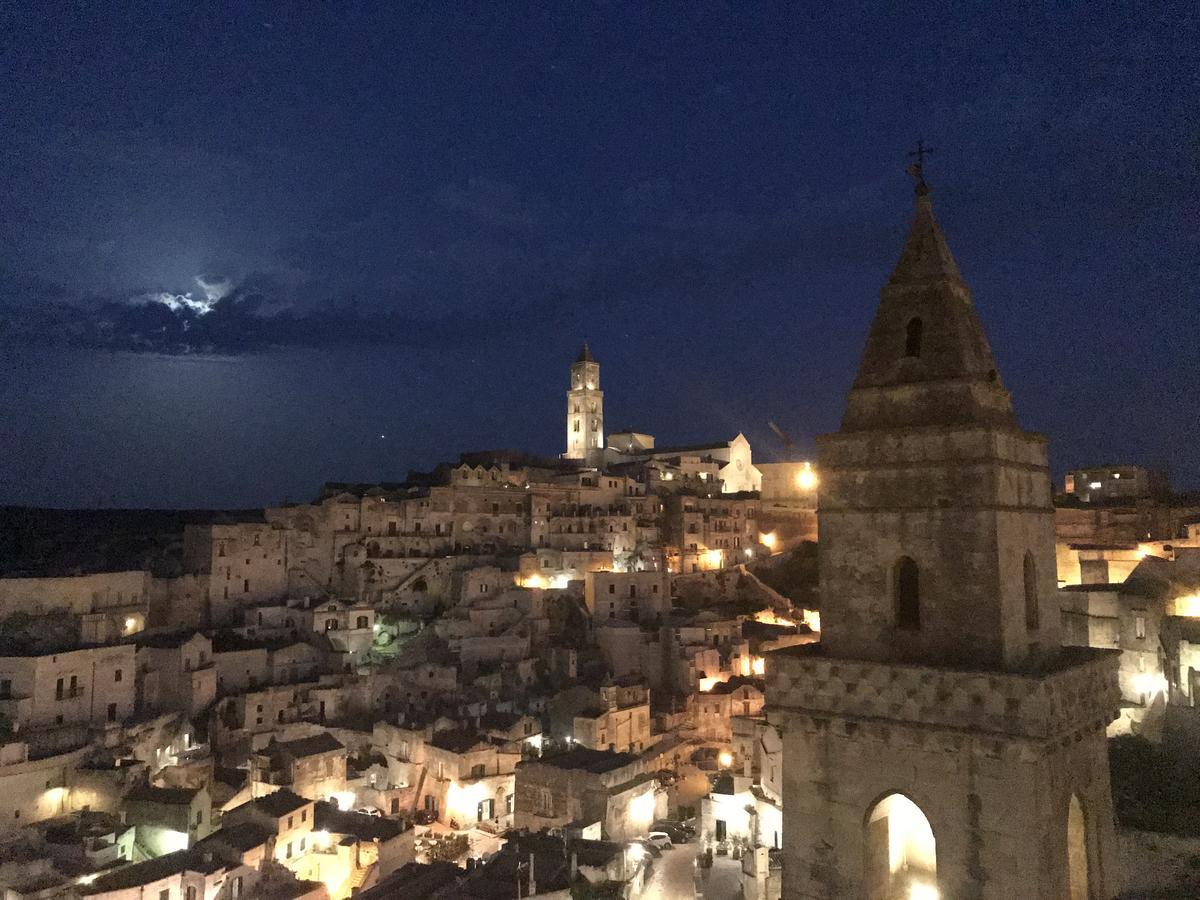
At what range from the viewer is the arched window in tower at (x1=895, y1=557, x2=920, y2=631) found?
787 centimetres

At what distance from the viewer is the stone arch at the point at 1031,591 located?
26.2 ft

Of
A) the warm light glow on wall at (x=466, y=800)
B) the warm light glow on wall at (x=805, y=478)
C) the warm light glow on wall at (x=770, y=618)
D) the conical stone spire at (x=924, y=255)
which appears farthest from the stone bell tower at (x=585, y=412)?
the conical stone spire at (x=924, y=255)

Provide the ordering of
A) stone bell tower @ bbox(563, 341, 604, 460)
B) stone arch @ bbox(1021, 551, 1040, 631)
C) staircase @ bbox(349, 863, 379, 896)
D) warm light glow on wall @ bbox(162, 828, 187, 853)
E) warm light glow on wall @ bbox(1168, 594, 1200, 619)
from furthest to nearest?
stone bell tower @ bbox(563, 341, 604, 460), warm light glow on wall @ bbox(1168, 594, 1200, 619), warm light glow on wall @ bbox(162, 828, 187, 853), staircase @ bbox(349, 863, 379, 896), stone arch @ bbox(1021, 551, 1040, 631)

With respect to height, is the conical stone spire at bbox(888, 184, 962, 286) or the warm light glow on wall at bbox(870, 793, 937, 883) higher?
the conical stone spire at bbox(888, 184, 962, 286)

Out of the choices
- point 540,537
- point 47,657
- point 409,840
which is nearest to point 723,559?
point 540,537

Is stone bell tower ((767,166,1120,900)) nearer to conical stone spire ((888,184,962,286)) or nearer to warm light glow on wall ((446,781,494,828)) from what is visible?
conical stone spire ((888,184,962,286))

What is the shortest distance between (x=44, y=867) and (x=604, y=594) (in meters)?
29.9

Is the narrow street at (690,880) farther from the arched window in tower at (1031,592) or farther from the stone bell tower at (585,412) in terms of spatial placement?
the stone bell tower at (585,412)

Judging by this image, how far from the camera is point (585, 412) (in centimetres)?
8075

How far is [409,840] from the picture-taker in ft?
84.6

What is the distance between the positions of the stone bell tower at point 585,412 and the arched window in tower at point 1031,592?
71.5 m

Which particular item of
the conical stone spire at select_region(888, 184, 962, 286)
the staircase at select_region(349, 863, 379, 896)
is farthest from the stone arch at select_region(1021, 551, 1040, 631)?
the staircase at select_region(349, 863, 379, 896)

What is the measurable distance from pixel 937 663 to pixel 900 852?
2.61 m

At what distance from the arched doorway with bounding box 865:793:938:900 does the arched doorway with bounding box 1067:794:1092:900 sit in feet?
4.29
